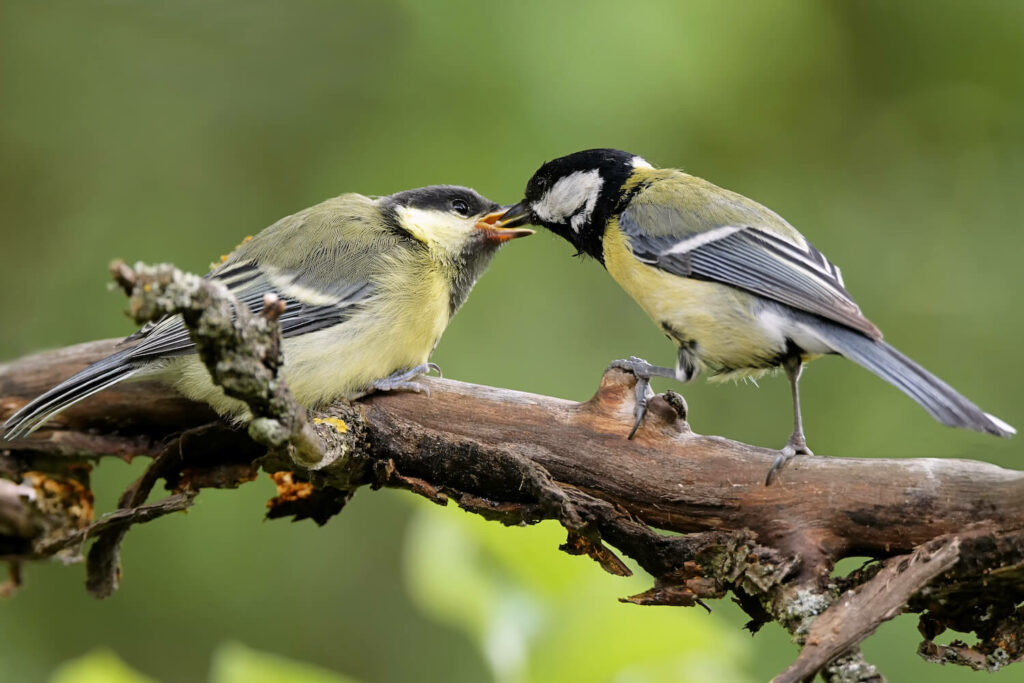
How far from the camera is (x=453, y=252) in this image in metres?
2.94

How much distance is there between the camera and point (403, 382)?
Result: 2455 millimetres

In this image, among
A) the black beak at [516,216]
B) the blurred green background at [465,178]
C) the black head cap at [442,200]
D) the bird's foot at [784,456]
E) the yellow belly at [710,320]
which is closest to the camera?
the bird's foot at [784,456]

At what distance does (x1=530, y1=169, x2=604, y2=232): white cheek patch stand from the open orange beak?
0.11m

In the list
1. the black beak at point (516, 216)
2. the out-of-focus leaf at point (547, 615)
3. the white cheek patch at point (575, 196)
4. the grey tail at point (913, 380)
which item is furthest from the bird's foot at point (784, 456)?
the black beak at point (516, 216)

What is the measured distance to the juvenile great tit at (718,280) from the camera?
2.14 m

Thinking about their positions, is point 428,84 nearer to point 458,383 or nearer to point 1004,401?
point 458,383

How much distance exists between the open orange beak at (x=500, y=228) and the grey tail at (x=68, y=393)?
1.16m

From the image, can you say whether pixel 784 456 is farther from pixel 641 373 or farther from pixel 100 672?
pixel 100 672

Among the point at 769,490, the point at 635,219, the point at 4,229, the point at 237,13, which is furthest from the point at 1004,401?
the point at 4,229

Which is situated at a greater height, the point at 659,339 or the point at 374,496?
the point at 659,339

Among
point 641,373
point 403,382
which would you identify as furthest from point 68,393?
point 641,373

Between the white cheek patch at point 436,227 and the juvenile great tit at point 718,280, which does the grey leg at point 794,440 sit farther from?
the white cheek patch at point 436,227

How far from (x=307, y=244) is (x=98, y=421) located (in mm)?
737

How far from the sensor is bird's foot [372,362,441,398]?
242 centimetres
